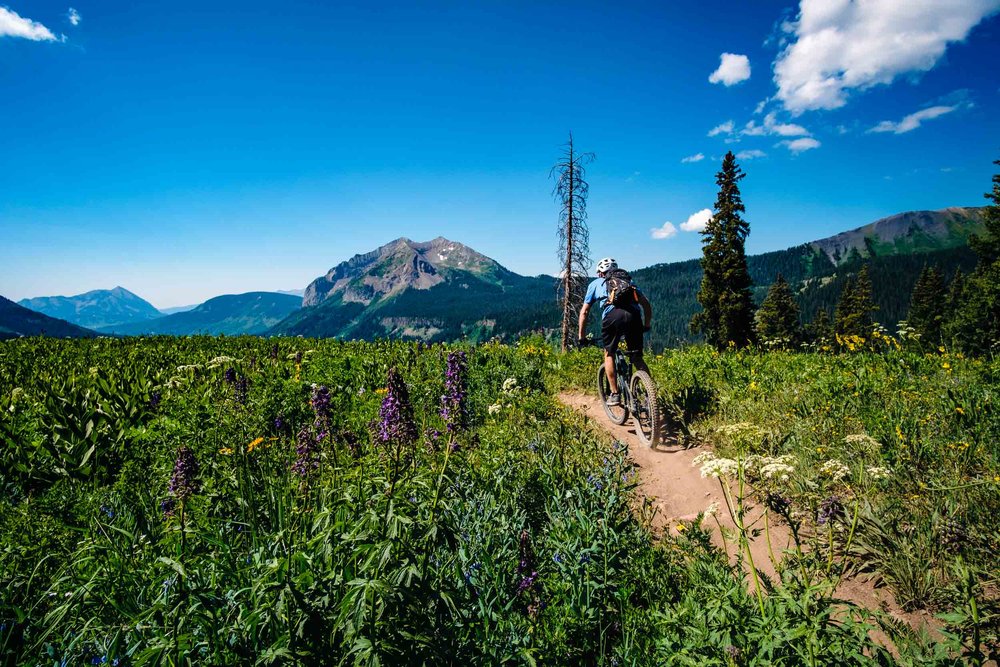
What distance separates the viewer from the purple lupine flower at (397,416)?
2952 millimetres

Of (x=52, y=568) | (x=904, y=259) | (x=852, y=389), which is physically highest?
(x=904, y=259)

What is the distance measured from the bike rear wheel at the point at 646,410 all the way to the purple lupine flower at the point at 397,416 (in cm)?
495

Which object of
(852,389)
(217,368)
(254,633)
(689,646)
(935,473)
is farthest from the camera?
(217,368)

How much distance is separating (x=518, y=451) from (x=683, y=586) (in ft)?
9.02

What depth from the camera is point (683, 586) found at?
3645mm

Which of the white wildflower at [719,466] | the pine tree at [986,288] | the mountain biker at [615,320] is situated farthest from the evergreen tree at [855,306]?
the white wildflower at [719,466]

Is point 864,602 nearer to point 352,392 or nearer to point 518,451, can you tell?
point 518,451

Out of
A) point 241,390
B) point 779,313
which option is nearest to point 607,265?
point 241,390

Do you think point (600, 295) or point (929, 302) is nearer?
point (600, 295)

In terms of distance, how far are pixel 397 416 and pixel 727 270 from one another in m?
41.3

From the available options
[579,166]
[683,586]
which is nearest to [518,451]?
[683,586]

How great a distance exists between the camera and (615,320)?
7605 millimetres

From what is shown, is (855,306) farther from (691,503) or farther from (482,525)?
(482,525)

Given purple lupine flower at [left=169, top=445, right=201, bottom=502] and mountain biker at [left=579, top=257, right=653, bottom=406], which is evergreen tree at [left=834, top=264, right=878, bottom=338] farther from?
purple lupine flower at [left=169, top=445, right=201, bottom=502]
